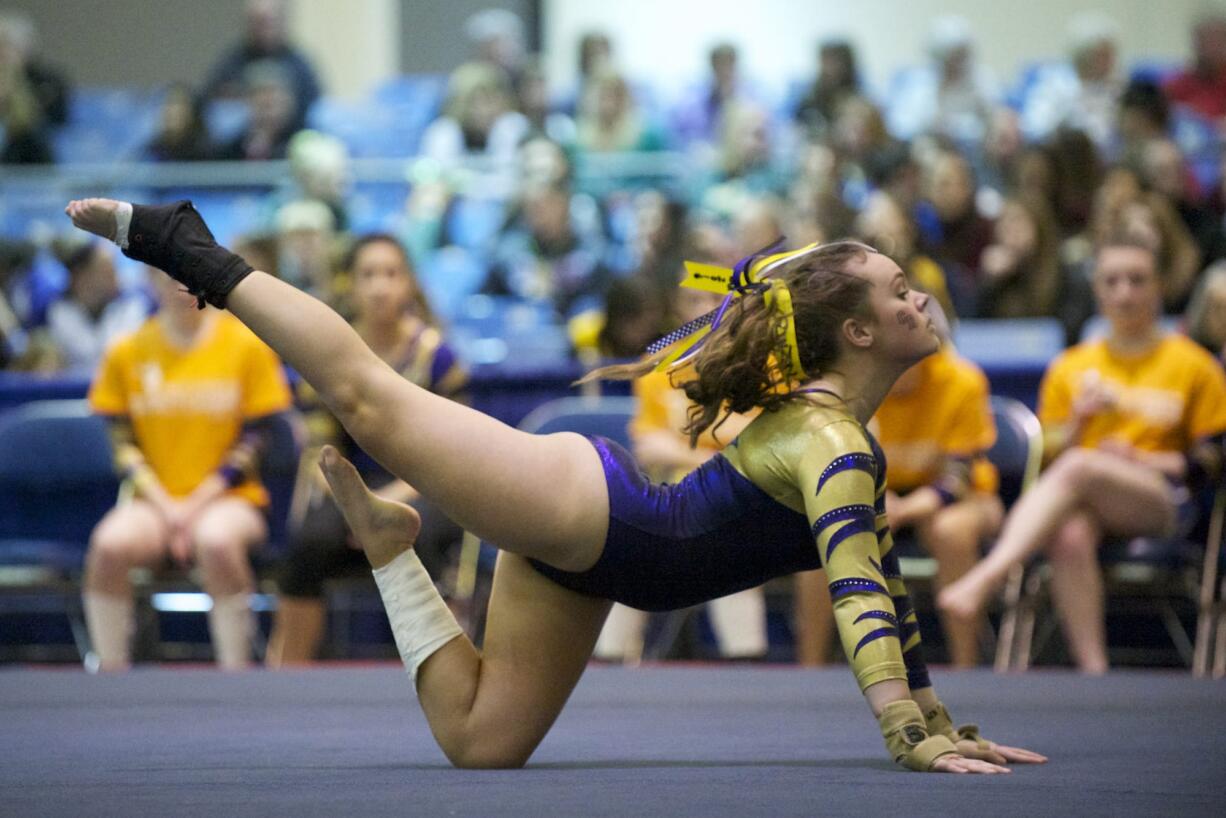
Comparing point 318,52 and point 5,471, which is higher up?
point 318,52

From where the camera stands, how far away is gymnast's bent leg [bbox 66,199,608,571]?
253 cm

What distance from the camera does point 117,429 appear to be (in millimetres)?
5488

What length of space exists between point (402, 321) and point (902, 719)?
310 centimetres

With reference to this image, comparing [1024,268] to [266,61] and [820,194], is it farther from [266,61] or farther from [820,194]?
[266,61]

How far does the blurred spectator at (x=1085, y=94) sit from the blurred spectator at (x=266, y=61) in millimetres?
4578

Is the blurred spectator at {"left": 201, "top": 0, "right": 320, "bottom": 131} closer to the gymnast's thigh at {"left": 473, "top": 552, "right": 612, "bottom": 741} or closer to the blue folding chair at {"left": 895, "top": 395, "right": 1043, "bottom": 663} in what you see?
the blue folding chair at {"left": 895, "top": 395, "right": 1043, "bottom": 663}

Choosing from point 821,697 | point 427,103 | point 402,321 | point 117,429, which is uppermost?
point 427,103

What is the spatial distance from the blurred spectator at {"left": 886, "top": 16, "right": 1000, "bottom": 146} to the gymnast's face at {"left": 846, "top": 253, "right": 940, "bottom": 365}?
6141 millimetres

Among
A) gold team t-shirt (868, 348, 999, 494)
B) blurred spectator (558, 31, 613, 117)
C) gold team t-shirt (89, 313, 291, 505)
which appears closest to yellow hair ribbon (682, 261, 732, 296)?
gold team t-shirt (868, 348, 999, 494)

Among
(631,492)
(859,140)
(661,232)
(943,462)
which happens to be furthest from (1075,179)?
(631,492)

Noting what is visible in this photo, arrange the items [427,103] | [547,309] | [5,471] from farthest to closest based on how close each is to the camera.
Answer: [427,103] → [547,309] → [5,471]

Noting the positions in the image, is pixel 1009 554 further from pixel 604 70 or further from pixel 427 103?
pixel 427 103

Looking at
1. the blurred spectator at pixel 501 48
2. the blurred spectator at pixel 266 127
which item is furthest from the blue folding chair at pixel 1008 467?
the blurred spectator at pixel 501 48

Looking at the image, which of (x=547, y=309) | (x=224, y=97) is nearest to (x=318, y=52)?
(x=224, y=97)
